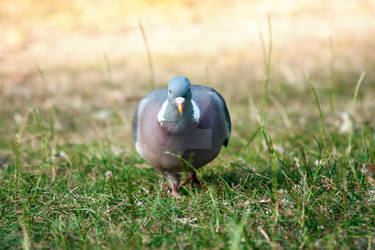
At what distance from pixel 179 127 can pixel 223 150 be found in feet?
4.77

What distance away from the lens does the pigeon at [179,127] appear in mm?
2367

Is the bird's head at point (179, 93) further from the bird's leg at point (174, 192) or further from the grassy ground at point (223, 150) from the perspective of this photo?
the bird's leg at point (174, 192)

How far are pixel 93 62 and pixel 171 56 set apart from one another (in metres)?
1.61

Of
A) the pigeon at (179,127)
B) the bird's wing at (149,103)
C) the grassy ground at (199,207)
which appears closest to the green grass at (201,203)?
the grassy ground at (199,207)

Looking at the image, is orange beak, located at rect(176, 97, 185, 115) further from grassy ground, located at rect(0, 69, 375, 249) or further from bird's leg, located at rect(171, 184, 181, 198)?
bird's leg, located at rect(171, 184, 181, 198)

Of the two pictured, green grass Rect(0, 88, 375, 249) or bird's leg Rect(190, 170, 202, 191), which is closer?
green grass Rect(0, 88, 375, 249)

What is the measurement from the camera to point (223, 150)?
12.4 ft

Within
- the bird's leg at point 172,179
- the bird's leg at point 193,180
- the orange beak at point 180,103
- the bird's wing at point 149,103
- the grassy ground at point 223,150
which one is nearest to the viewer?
the grassy ground at point 223,150

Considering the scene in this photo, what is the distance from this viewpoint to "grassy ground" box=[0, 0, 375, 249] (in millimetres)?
2143

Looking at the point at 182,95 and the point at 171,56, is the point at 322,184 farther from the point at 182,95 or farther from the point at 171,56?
the point at 171,56

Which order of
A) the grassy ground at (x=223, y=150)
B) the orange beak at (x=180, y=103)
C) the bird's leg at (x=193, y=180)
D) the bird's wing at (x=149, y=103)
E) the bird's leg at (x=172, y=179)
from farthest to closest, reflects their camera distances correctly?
the bird's leg at (x=193, y=180)
the bird's leg at (x=172, y=179)
the bird's wing at (x=149, y=103)
the orange beak at (x=180, y=103)
the grassy ground at (x=223, y=150)

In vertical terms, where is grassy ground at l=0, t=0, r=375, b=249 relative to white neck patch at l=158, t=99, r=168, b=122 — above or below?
below

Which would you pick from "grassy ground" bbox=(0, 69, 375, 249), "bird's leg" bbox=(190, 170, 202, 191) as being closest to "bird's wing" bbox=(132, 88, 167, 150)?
"grassy ground" bbox=(0, 69, 375, 249)

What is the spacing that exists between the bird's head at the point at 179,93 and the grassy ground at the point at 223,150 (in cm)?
52
